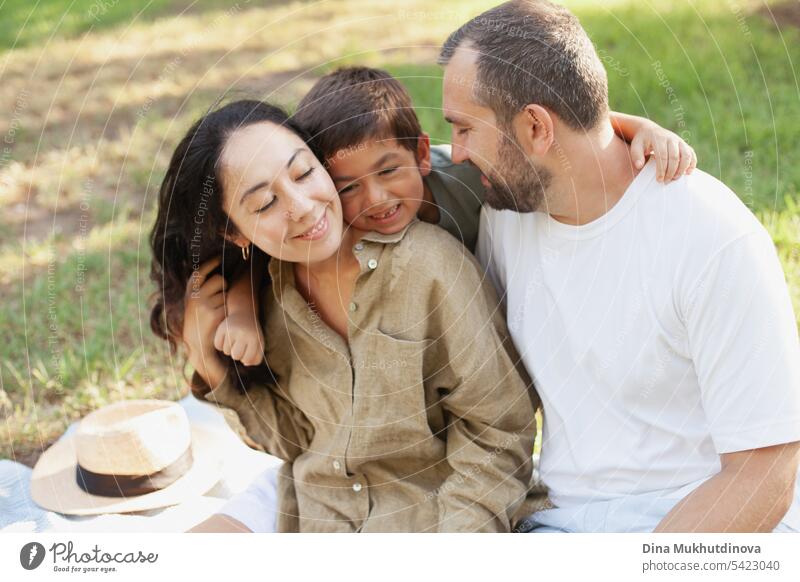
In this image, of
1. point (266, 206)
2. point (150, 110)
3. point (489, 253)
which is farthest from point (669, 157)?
point (150, 110)

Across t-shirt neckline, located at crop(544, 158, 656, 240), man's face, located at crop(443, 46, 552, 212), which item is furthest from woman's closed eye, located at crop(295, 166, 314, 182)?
t-shirt neckline, located at crop(544, 158, 656, 240)

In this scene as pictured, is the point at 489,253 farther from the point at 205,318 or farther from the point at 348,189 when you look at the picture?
the point at 205,318

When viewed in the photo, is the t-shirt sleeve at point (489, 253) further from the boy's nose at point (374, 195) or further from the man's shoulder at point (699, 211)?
the man's shoulder at point (699, 211)

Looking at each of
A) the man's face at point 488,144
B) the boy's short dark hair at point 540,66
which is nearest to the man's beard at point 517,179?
the man's face at point 488,144

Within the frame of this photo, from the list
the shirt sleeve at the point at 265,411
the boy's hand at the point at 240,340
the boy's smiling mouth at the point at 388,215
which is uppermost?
the boy's smiling mouth at the point at 388,215

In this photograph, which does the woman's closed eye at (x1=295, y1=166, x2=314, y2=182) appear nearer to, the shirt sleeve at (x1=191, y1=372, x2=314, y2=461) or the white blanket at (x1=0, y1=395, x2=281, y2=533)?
the shirt sleeve at (x1=191, y1=372, x2=314, y2=461)

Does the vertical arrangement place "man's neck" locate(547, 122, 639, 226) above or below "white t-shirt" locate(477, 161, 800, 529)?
above

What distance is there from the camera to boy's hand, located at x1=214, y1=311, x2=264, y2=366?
2346 millimetres

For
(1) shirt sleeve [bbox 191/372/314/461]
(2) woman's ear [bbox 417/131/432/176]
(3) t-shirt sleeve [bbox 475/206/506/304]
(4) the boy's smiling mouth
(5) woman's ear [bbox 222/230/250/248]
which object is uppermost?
(2) woman's ear [bbox 417/131/432/176]

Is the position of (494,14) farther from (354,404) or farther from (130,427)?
(130,427)

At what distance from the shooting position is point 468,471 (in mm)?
2291

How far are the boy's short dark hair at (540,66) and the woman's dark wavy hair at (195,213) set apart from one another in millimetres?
478

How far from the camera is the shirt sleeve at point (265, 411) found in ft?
8.14

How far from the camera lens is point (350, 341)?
7.57 feet
